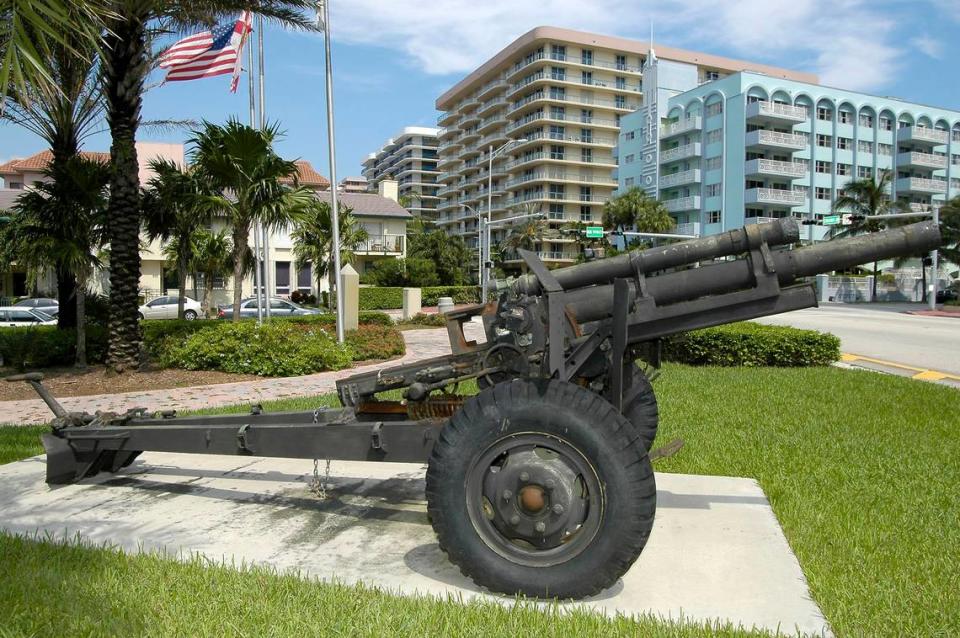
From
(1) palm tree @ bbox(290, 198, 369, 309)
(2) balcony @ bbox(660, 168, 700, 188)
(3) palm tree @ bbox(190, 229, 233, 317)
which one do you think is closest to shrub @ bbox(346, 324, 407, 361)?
(3) palm tree @ bbox(190, 229, 233, 317)

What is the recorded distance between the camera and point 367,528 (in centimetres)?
412

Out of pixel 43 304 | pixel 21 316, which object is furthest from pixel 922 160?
pixel 21 316

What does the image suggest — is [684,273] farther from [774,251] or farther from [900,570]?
[900,570]

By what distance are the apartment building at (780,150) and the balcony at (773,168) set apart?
83mm

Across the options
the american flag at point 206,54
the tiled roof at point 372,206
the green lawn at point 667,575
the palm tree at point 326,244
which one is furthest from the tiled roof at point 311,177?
the green lawn at point 667,575

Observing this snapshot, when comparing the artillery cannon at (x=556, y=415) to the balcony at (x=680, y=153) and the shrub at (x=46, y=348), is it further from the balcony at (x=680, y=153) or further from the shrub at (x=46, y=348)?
the balcony at (x=680, y=153)

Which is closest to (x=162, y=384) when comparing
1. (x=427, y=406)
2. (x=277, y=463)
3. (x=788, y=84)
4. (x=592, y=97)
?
(x=277, y=463)

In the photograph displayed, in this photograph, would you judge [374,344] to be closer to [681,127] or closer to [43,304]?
[43,304]

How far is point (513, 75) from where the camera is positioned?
9188 cm

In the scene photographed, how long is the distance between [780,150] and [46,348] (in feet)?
203

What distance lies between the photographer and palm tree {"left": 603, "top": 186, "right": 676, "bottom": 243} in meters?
64.8

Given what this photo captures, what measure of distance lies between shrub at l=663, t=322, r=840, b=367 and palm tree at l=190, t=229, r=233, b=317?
2324 centimetres

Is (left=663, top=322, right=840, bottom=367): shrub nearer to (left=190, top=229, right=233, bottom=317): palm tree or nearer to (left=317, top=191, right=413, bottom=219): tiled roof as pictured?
(left=190, top=229, right=233, bottom=317): palm tree

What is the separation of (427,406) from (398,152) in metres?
145
